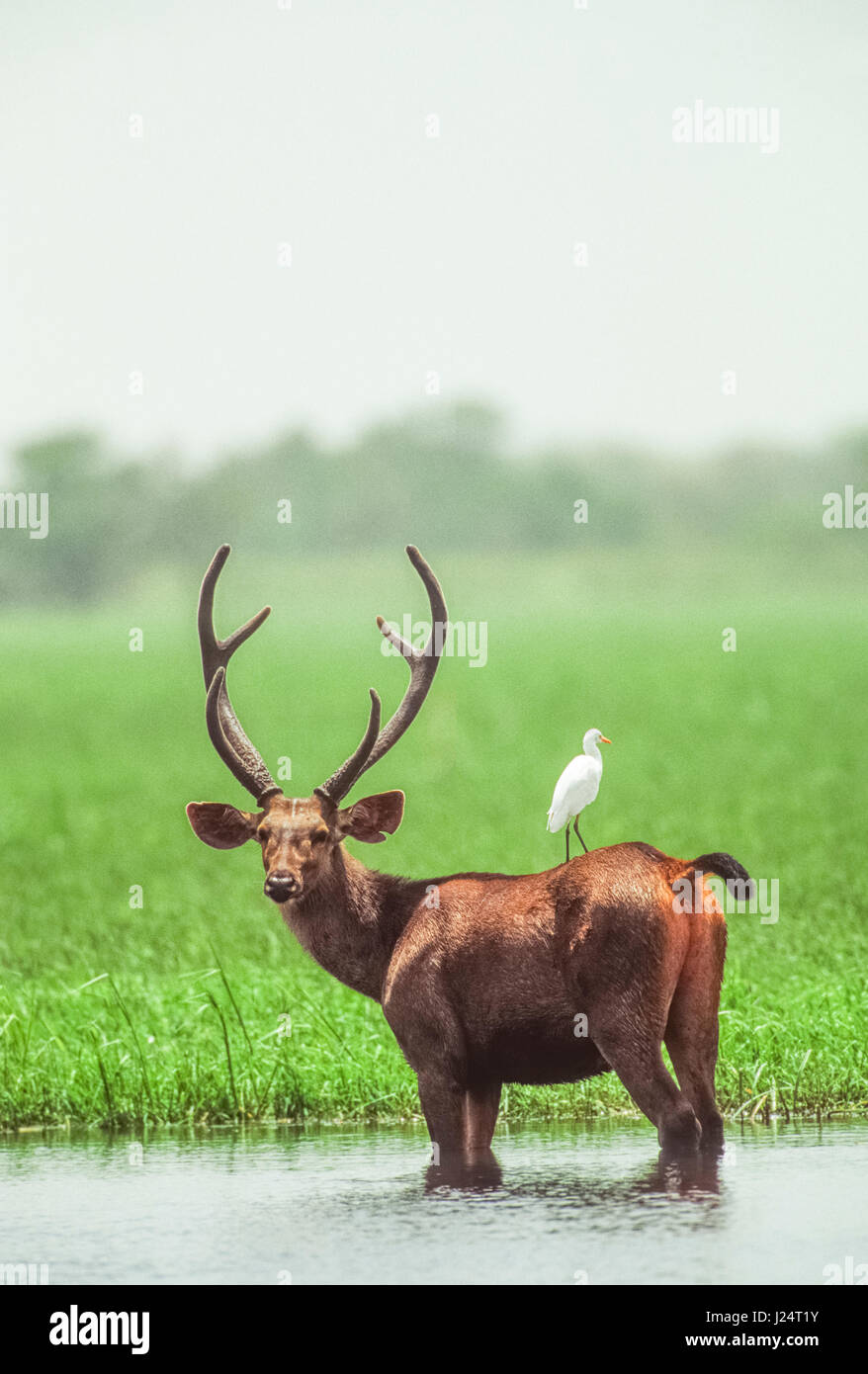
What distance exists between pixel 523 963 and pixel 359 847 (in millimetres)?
16684

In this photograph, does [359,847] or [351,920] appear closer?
[351,920]

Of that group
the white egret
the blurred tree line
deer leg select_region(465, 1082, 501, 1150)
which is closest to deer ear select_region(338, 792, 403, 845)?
the white egret

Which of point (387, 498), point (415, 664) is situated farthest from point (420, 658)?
point (387, 498)

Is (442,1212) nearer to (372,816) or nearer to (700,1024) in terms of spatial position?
(700,1024)

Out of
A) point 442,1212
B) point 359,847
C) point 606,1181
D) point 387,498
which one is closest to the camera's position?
point 442,1212

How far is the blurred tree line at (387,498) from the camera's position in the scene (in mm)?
112625

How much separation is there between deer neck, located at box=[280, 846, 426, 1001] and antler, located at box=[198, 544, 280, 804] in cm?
52

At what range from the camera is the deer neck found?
9.41 meters

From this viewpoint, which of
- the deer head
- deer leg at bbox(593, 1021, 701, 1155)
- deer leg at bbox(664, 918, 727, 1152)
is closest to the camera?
deer leg at bbox(593, 1021, 701, 1155)

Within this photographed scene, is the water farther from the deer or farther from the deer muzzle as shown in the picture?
the deer muzzle

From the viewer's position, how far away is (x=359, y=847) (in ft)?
83.4

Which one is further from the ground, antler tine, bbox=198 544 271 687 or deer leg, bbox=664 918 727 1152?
antler tine, bbox=198 544 271 687

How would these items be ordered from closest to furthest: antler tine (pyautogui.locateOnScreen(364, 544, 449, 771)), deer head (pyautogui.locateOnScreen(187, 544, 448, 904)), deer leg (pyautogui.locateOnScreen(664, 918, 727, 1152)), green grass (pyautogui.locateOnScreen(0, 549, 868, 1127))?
deer leg (pyautogui.locateOnScreen(664, 918, 727, 1152)) < deer head (pyautogui.locateOnScreen(187, 544, 448, 904)) < antler tine (pyautogui.locateOnScreen(364, 544, 449, 771)) < green grass (pyautogui.locateOnScreen(0, 549, 868, 1127))

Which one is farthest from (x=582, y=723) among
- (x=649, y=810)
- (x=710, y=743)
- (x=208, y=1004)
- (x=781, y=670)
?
(x=208, y=1004)
